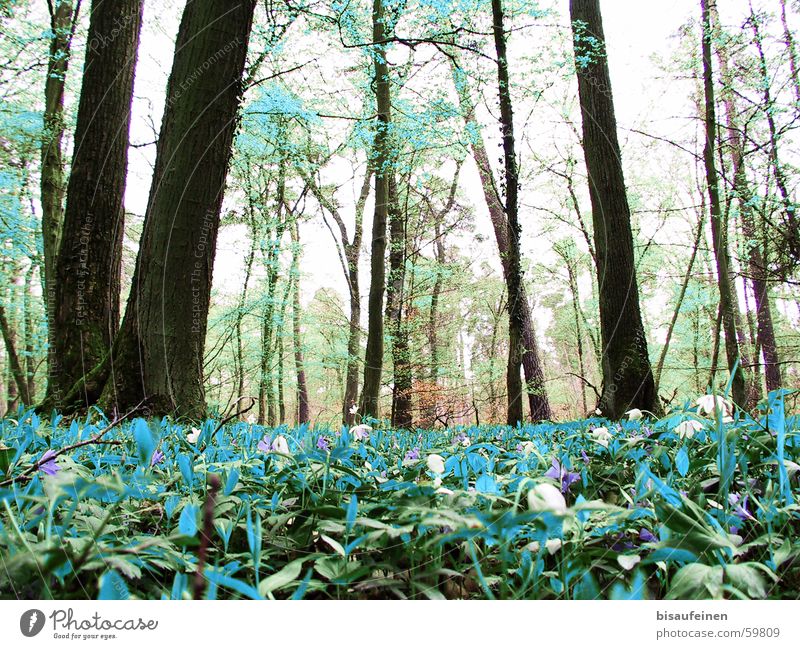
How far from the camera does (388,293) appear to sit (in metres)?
11.9

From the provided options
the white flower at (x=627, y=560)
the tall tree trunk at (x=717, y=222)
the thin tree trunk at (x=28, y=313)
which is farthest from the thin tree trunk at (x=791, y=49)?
the thin tree trunk at (x=28, y=313)

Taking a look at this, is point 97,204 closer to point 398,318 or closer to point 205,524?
point 205,524

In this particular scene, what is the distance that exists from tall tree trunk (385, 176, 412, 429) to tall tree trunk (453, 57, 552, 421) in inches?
92.4

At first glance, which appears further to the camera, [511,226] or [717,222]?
[511,226]

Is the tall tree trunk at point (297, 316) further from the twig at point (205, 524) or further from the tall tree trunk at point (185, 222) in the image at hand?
the twig at point (205, 524)

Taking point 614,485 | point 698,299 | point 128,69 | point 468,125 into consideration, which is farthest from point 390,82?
point 698,299

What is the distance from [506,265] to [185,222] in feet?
17.6

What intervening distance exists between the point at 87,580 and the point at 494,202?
11.2 metres

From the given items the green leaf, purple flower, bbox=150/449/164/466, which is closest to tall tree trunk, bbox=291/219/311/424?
purple flower, bbox=150/449/164/466

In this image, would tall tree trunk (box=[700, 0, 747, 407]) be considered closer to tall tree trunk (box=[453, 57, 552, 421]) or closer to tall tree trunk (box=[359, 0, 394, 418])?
tall tree trunk (box=[453, 57, 552, 421])

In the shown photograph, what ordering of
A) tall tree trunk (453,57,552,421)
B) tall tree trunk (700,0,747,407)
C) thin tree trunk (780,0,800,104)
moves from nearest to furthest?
1. tall tree trunk (700,0,747,407)
2. thin tree trunk (780,0,800,104)
3. tall tree trunk (453,57,552,421)

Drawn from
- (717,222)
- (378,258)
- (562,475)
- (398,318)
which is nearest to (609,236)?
(717,222)

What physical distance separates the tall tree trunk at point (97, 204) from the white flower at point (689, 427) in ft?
14.7

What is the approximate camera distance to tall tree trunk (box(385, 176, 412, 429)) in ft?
36.8
